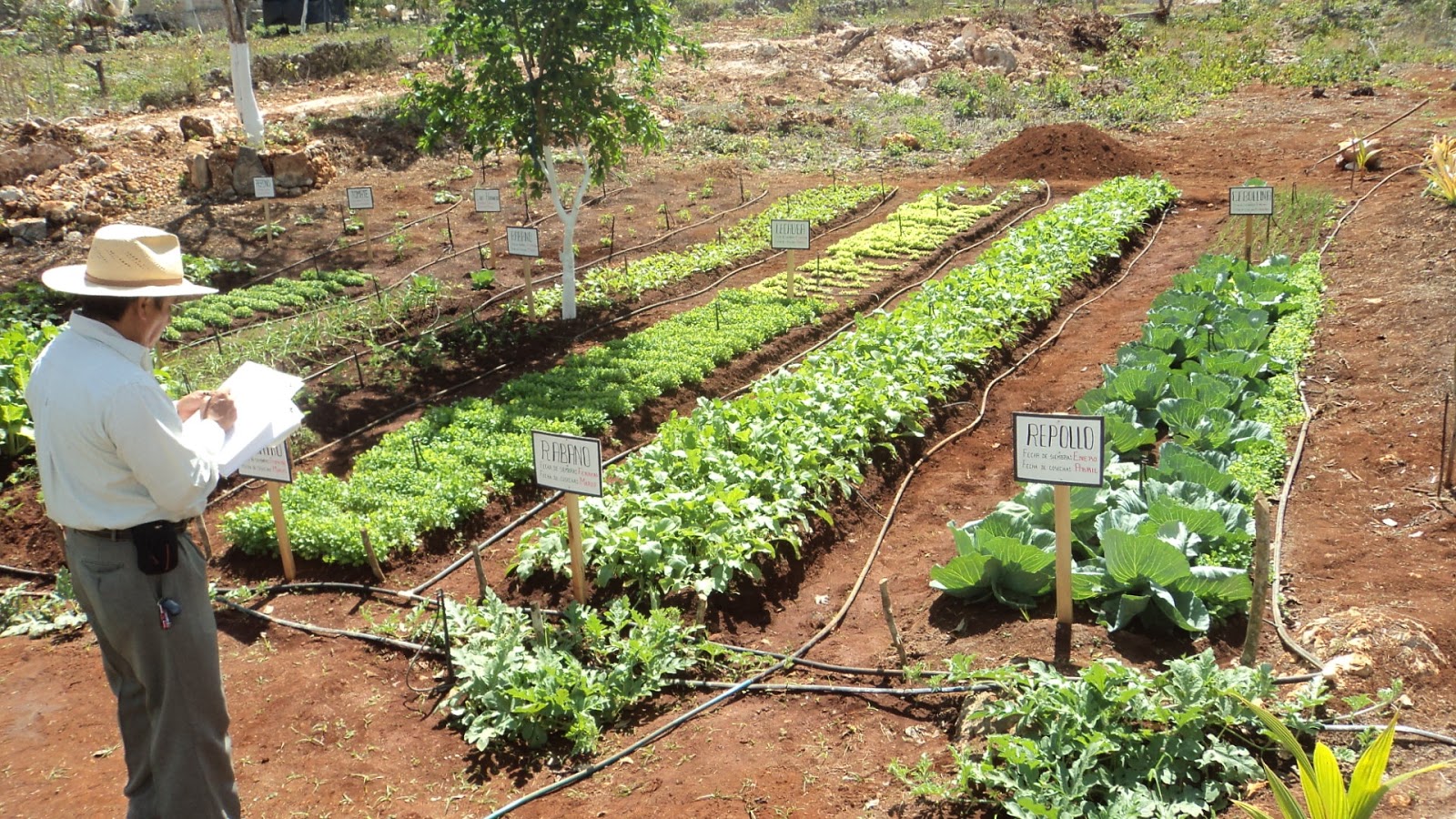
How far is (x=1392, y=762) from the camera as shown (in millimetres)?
3986

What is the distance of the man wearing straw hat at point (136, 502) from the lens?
11.6ft

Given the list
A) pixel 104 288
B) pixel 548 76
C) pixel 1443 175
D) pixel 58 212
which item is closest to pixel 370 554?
pixel 104 288

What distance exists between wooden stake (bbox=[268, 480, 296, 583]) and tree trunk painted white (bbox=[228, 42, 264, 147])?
13.4 m

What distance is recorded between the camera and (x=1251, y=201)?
37.2 ft

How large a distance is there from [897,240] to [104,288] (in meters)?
11.6

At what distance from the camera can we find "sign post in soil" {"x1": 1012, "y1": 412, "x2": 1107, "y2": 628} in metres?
4.95

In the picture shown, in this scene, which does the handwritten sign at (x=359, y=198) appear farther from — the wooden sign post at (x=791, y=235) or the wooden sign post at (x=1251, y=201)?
the wooden sign post at (x=1251, y=201)

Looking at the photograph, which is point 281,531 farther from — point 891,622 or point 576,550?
point 891,622

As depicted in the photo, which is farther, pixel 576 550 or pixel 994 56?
pixel 994 56

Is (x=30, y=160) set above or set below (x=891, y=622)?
above

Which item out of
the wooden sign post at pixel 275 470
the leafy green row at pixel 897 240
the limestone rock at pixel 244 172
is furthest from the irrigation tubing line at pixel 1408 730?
the limestone rock at pixel 244 172

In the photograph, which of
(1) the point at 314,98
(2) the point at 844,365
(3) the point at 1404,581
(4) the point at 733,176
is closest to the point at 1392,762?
(3) the point at 1404,581

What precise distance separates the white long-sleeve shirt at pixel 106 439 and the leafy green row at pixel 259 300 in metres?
8.34

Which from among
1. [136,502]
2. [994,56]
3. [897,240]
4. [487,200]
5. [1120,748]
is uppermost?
[994,56]
